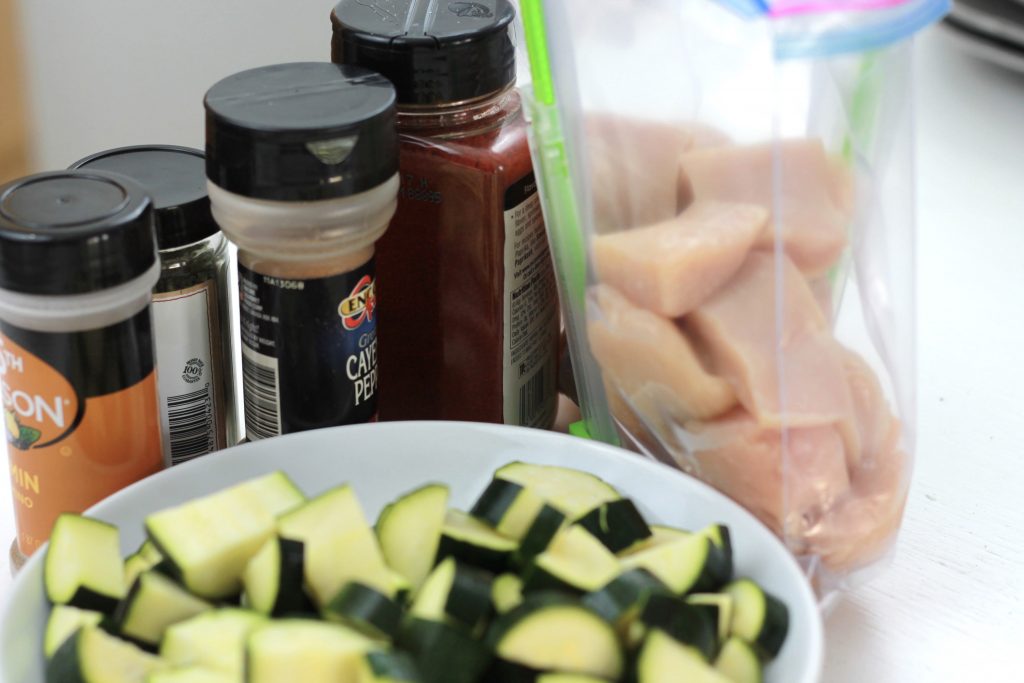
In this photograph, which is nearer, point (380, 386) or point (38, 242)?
point (38, 242)

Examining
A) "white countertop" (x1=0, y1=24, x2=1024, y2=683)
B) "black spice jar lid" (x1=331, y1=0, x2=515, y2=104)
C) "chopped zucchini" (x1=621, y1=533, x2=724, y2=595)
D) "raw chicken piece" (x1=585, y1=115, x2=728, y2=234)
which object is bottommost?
"white countertop" (x1=0, y1=24, x2=1024, y2=683)

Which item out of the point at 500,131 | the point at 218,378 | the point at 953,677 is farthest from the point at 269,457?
the point at 953,677

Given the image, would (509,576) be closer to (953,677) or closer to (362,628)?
(362,628)

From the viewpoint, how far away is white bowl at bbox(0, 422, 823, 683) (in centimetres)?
52

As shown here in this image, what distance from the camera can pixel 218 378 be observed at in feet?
2.18

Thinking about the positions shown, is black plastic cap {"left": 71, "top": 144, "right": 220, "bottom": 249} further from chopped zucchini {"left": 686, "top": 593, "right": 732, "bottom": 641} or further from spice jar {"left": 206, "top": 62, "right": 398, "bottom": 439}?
chopped zucchini {"left": 686, "top": 593, "right": 732, "bottom": 641}

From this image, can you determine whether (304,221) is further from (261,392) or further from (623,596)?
(623,596)

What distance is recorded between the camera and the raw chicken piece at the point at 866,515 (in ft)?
1.91

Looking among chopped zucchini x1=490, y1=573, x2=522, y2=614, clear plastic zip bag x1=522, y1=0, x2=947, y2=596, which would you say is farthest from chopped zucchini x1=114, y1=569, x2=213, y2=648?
clear plastic zip bag x1=522, y1=0, x2=947, y2=596

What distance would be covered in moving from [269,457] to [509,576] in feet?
0.47

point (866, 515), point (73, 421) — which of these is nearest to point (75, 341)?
point (73, 421)

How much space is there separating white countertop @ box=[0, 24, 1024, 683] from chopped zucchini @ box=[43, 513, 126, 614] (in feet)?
0.45

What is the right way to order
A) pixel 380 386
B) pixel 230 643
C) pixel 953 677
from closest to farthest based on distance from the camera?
pixel 230 643
pixel 953 677
pixel 380 386

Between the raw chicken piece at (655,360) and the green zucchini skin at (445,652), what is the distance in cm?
16
